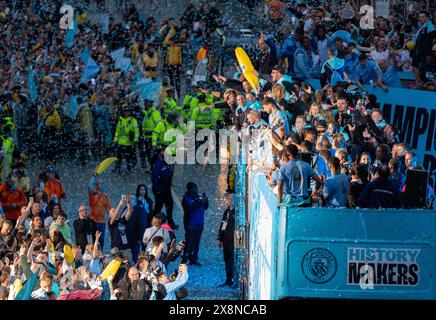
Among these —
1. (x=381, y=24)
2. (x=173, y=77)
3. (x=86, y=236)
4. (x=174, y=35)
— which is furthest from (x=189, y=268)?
(x=174, y=35)

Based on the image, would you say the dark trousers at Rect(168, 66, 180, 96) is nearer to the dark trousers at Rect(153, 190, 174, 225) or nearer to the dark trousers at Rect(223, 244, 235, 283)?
the dark trousers at Rect(153, 190, 174, 225)

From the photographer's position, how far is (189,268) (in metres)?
17.8

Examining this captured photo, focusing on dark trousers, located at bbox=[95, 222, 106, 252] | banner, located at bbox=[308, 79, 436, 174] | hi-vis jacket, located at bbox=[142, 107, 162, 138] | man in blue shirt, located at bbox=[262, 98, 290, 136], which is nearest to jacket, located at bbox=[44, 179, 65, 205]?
dark trousers, located at bbox=[95, 222, 106, 252]

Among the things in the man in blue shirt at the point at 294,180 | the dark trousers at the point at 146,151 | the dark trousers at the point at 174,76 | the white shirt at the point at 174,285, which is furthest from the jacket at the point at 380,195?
the dark trousers at the point at 174,76

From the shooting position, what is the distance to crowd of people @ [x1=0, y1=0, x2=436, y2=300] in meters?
13.8

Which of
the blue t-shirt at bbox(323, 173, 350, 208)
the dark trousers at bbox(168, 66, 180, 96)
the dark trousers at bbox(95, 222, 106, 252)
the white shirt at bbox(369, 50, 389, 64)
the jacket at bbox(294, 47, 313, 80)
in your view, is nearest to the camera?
the blue t-shirt at bbox(323, 173, 350, 208)

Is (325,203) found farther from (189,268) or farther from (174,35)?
(174,35)

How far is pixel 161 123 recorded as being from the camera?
2344 centimetres

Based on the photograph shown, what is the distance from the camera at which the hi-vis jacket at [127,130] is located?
22.9 metres

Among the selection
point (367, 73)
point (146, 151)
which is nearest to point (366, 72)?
point (367, 73)

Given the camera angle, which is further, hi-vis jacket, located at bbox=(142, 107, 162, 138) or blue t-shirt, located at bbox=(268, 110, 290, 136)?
hi-vis jacket, located at bbox=(142, 107, 162, 138)

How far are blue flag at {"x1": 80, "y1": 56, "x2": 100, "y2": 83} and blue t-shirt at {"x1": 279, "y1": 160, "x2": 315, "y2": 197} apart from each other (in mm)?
16410

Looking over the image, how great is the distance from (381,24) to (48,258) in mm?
9912
